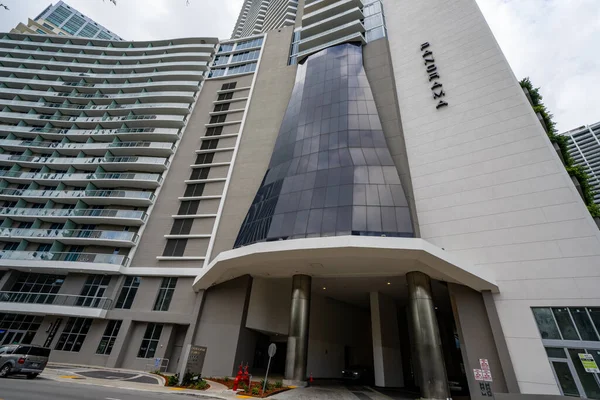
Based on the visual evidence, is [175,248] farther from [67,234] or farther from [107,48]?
[107,48]

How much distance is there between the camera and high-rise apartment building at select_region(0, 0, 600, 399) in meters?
16.2

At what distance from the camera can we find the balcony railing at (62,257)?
92.3ft

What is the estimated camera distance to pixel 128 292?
27375mm

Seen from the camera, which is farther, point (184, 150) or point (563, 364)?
point (184, 150)

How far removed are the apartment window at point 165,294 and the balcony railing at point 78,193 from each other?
11.3 metres

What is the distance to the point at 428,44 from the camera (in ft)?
94.8

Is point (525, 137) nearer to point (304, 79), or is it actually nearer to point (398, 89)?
point (398, 89)

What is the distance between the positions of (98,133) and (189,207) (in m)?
20.6

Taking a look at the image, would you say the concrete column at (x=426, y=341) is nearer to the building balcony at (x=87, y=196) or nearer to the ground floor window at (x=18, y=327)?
the building balcony at (x=87, y=196)

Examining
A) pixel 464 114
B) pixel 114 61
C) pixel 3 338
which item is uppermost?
pixel 114 61

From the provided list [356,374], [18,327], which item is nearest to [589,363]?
[356,374]

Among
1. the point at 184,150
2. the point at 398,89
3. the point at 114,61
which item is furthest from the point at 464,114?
the point at 114,61

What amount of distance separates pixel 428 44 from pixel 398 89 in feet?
20.0

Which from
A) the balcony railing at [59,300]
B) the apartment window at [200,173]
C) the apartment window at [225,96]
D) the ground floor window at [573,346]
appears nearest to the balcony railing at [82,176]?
the apartment window at [200,173]
